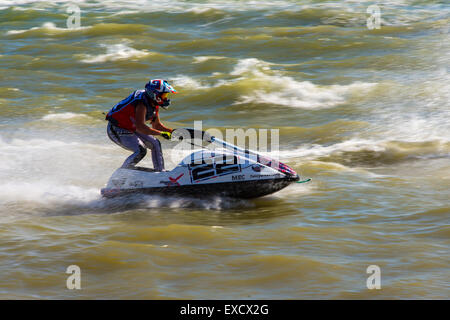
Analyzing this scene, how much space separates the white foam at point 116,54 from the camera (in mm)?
22156

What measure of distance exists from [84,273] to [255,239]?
2.14 m

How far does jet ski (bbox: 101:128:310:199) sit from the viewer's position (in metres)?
9.57

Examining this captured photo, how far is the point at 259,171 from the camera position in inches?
376

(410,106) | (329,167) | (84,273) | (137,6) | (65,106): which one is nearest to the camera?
(84,273)

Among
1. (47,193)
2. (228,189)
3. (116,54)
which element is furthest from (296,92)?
(47,193)

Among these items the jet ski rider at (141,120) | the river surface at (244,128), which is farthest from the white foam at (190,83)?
the jet ski rider at (141,120)

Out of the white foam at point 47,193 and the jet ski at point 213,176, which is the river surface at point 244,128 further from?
the jet ski at point 213,176

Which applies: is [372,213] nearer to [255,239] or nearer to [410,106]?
[255,239]

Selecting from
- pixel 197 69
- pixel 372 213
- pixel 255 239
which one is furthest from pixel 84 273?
pixel 197 69

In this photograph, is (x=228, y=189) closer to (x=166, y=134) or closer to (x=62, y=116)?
(x=166, y=134)

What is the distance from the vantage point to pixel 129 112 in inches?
380

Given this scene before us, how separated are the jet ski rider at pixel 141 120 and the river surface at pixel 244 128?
74 centimetres

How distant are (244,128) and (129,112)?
604cm
